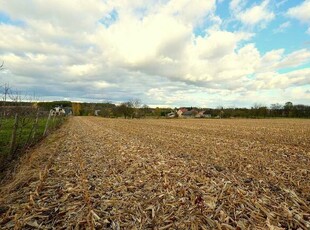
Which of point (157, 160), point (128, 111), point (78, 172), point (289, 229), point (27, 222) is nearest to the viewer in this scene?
point (289, 229)

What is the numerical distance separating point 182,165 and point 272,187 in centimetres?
359

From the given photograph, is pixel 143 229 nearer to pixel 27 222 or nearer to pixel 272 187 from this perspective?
pixel 27 222

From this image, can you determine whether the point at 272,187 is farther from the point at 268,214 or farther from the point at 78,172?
the point at 78,172

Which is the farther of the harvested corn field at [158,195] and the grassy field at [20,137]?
the grassy field at [20,137]

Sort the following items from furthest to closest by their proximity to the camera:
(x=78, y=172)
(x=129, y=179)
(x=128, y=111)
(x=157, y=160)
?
(x=128, y=111)
(x=157, y=160)
(x=78, y=172)
(x=129, y=179)

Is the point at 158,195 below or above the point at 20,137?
below

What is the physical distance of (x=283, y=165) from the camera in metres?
10.4

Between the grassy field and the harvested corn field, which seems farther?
the grassy field

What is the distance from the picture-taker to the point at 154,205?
611 centimetres

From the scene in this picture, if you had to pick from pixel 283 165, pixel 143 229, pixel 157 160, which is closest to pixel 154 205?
pixel 143 229

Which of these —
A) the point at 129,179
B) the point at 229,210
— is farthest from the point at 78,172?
the point at 229,210

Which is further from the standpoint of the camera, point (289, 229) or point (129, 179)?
point (129, 179)

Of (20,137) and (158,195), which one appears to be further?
(20,137)

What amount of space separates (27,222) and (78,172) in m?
4.01
